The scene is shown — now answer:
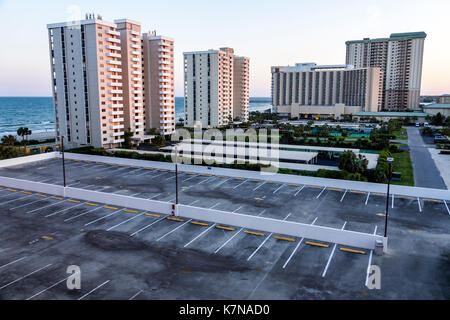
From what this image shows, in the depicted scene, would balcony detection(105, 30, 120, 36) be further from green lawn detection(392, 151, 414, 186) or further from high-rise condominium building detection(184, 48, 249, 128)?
green lawn detection(392, 151, 414, 186)

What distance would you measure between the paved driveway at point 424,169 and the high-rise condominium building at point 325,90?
9046 cm

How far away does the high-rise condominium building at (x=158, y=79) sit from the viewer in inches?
3310

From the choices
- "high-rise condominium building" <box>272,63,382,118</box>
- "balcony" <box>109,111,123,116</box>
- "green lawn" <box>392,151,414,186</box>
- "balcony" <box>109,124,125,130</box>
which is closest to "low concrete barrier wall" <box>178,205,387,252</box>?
"green lawn" <box>392,151,414,186</box>

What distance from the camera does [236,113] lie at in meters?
137

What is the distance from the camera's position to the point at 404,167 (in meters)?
53.9

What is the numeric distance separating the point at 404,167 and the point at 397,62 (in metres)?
156

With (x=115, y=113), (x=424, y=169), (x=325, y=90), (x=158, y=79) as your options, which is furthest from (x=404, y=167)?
(x=325, y=90)

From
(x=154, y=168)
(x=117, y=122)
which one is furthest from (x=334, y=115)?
(x=154, y=168)

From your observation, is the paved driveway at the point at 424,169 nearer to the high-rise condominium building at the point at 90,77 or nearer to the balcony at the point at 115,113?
the high-rise condominium building at the point at 90,77

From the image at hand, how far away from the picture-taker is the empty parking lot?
19.2 metres

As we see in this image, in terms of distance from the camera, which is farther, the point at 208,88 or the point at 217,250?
the point at 208,88

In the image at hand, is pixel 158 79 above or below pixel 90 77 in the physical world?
above

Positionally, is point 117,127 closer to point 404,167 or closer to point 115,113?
point 115,113

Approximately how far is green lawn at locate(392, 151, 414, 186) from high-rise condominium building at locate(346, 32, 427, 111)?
136460 millimetres
